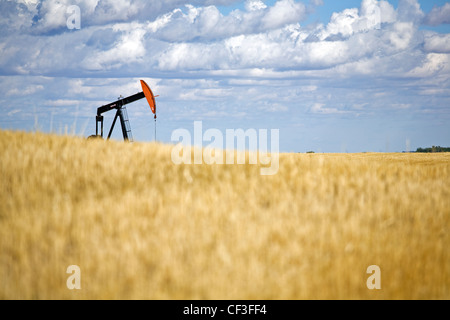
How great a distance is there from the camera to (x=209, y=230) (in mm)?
6773

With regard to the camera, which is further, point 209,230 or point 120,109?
point 120,109

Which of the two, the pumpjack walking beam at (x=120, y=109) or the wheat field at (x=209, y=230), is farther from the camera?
the pumpjack walking beam at (x=120, y=109)

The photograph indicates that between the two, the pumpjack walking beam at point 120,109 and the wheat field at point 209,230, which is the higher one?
the pumpjack walking beam at point 120,109

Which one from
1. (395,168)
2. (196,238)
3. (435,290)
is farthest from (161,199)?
(395,168)

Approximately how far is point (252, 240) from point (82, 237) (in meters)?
2.49

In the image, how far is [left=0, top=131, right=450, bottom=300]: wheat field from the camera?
5777 mm

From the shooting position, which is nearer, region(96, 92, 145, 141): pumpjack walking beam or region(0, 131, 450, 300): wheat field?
region(0, 131, 450, 300): wheat field

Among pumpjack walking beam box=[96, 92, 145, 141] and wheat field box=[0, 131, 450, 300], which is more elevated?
pumpjack walking beam box=[96, 92, 145, 141]

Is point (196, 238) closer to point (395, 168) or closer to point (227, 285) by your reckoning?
point (227, 285)

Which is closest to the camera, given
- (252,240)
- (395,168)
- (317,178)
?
(252,240)

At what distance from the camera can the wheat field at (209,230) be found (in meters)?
5.78
